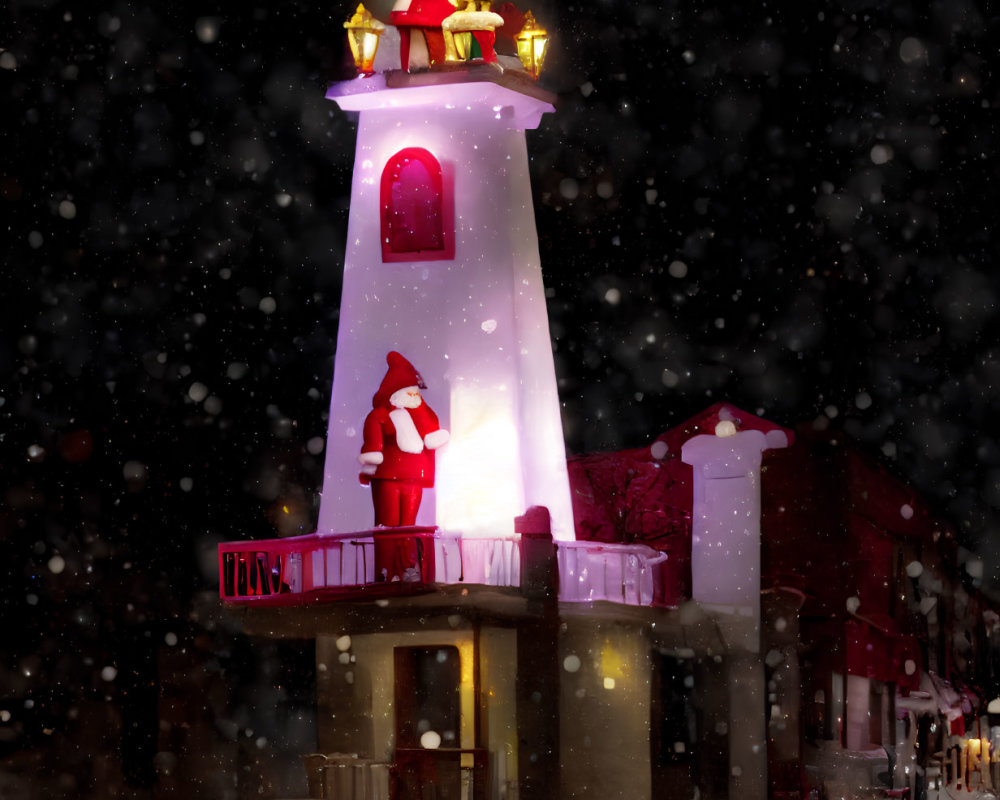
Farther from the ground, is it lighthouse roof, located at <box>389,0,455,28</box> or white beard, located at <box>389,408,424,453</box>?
lighthouse roof, located at <box>389,0,455,28</box>

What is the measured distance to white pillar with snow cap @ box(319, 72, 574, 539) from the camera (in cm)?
2502

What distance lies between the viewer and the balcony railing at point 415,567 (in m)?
23.2

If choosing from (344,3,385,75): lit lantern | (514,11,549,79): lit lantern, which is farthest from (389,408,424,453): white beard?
(514,11,549,79): lit lantern

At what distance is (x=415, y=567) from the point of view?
23.1 metres

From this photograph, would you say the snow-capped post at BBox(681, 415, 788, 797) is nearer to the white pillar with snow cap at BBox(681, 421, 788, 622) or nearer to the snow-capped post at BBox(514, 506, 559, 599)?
the white pillar with snow cap at BBox(681, 421, 788, 622)

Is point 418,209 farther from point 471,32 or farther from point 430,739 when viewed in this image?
point 430,739

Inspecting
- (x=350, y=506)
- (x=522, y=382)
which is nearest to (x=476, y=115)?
(x=522, y=382)

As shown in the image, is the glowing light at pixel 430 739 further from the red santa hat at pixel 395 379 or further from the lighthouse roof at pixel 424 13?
the lighthouse roof at pixel 424 13

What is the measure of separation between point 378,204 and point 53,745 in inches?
484

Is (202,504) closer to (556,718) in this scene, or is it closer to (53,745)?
(53,745)

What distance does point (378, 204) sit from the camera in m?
26.2

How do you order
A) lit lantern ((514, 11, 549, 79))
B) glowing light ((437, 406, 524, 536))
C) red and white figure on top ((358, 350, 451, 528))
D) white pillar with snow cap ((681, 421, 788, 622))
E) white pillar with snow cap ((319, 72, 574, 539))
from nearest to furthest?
red and white figure on top ((358, 350, 451, 528)), glowing light ((437, 406, 524, 536)), white pillar with snow cap ((319, 72, 574, 539)), white pillar with snow cap ((681, 421, 788, 622)), lit lantern ((514, 11, 549, 79))

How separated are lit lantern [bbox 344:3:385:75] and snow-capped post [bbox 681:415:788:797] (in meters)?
7.38

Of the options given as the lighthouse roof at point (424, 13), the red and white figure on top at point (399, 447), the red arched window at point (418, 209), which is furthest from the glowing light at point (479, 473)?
the lighthouse roof at point (424, 13)
